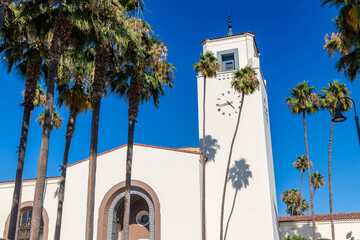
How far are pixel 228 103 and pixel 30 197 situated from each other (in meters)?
15.8

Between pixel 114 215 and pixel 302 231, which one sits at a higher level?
pixel 114 215

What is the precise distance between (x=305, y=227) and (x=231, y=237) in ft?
26.6

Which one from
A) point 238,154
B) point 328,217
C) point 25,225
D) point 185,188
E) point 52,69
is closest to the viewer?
point 52,69

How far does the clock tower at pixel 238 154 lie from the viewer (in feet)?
81.8

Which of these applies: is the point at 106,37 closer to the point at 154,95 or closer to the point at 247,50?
the point at 154,95

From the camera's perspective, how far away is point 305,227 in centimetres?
2962

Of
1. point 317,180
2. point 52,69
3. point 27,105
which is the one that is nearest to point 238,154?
point 27,105

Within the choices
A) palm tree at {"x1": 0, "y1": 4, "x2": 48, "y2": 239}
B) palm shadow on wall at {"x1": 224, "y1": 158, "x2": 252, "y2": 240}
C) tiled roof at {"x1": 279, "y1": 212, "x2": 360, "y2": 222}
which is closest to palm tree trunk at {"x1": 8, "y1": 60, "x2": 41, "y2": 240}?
palm tree at {"x1": 0, "y1": 4, "x2": 48, "y2": 239}

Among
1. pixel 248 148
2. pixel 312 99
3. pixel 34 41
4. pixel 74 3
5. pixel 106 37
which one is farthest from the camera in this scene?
pixel 312 99

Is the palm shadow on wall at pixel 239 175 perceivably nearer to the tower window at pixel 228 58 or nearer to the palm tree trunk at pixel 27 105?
the tower window at pixel 228 58

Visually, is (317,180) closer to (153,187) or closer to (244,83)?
(244,83)

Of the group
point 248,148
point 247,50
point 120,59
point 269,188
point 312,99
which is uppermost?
point 247,50

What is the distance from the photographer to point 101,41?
48.9 feet

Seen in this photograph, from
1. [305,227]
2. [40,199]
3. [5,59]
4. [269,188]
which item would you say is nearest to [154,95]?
[5,59]
